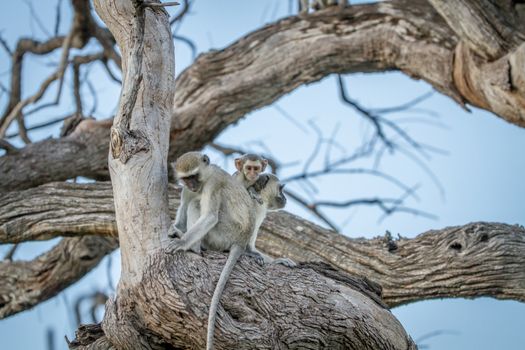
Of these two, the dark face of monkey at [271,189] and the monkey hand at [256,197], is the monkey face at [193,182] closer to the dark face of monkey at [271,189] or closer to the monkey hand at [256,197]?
the monkey hand at [256,197]

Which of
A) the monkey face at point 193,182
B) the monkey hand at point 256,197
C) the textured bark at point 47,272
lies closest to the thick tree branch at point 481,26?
the monkey hand at point 256,197

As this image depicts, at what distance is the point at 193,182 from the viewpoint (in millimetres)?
5418

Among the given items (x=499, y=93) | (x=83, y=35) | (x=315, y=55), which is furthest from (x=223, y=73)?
(x=499, y=93)

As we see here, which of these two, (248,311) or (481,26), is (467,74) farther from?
(248,311)

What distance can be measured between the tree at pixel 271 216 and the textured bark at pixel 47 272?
1cm

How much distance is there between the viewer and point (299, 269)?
Answer: 5.10 meters

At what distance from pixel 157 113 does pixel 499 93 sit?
9.84ft

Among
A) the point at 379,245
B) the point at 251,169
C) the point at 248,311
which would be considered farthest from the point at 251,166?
the point at 248,311

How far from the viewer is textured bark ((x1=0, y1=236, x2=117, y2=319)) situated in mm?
7605

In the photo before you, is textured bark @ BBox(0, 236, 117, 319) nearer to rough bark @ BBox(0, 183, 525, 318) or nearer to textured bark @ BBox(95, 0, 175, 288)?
rough bark @ BBox(0, 183, 525, 318)

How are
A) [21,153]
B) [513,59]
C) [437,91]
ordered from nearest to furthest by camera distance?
[513,59] → [21,153] → [437,91]

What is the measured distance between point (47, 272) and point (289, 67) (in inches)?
109

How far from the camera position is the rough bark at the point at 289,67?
24.0 ft

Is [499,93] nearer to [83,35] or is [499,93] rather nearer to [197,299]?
[197,299]
